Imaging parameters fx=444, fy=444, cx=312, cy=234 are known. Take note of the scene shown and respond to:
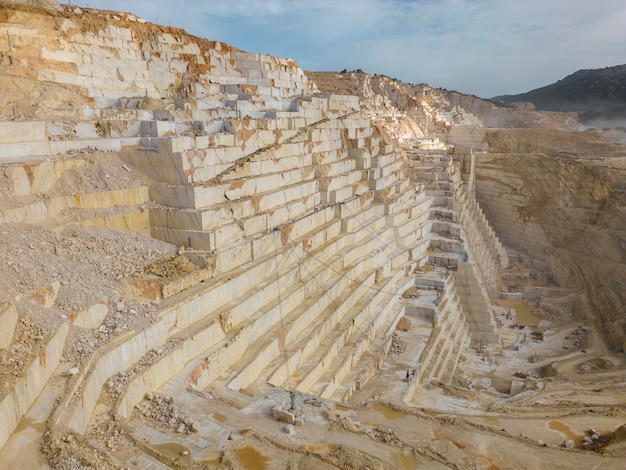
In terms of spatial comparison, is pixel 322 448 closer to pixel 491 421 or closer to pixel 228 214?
pixel 491 421

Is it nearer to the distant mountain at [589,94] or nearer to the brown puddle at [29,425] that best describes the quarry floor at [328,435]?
the brown puddle at [29,425]

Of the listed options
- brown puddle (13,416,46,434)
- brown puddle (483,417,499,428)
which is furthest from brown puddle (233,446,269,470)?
brown puddle (483,417,499,428)

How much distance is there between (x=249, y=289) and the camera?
27.6ft

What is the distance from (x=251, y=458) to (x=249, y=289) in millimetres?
3974

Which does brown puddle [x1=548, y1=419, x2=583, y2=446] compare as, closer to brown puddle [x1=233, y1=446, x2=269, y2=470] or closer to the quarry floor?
the quarry floor

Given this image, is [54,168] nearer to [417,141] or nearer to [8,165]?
[8,165]

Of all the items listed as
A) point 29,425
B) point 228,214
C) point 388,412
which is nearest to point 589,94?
point 228,214

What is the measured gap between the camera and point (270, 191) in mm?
10789

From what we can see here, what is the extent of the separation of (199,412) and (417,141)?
2572 centimetres

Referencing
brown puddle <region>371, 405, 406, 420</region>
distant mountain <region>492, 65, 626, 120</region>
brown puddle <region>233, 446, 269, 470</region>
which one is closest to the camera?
brown puddle <region>233, 446, 269, 470</region>

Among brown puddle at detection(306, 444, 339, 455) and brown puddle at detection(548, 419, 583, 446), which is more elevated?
brown puddle at detection(306, 444, 339, 455)

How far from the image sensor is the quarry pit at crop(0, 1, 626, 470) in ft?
16.5

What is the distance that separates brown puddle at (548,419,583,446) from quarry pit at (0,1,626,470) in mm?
102

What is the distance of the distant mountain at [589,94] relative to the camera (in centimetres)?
A: 6564
